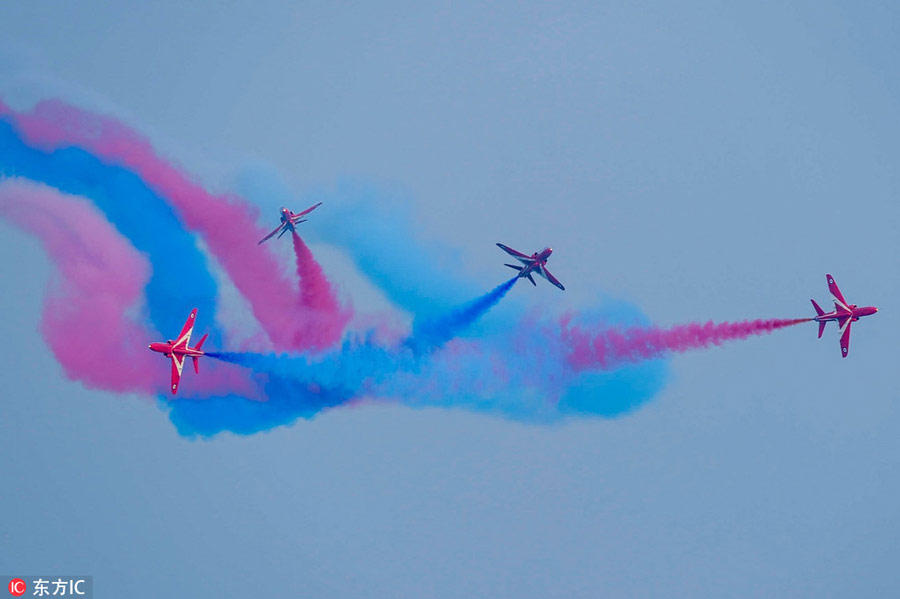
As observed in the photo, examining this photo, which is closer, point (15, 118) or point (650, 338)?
point (15, 118)

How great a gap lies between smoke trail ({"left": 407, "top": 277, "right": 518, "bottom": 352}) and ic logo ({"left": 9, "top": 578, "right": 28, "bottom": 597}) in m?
25.2

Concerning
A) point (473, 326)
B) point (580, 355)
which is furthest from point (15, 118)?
point (580, 355)

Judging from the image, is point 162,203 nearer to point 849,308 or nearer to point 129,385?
point 129,385

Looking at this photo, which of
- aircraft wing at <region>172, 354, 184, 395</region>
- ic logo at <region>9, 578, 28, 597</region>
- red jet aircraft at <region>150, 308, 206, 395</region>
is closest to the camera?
red jet aircraft at <region>150, 308, 206, 395</region>

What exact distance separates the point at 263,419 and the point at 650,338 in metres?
22.3

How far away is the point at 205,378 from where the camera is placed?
219ft

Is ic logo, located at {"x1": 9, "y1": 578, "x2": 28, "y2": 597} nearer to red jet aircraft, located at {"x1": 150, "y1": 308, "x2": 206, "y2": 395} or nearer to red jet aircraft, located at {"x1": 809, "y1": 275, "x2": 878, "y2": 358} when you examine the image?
red jet aircraft, located at {"x1": 150, "y1": 308, "x2": 206, "y2": 395}

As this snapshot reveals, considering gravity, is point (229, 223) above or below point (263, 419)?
above

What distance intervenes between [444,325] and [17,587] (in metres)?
27.7

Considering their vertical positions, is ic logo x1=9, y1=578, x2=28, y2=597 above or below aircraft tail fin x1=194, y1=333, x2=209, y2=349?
below

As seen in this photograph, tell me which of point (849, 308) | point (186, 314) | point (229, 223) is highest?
point (229, 223)

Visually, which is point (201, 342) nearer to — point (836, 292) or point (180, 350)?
point (180, 350)

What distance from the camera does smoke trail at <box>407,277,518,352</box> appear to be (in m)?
67.1

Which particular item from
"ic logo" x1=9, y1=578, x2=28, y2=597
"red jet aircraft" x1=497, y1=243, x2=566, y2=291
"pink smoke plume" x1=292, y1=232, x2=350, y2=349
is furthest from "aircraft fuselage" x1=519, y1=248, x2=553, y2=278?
"ic logo" x1=9, y1=578, x2=28, y2=597
